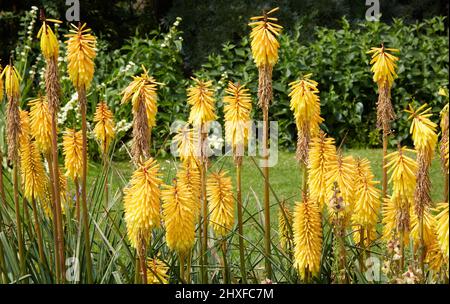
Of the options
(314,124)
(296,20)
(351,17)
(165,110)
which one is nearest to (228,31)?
(296,20)

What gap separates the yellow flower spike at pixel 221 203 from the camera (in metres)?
2.58

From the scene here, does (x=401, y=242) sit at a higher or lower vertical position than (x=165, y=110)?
lower

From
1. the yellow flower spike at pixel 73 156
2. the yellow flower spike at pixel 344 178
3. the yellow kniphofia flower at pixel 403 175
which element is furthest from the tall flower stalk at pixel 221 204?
the yellow kniphofia flower at pixel 403 175

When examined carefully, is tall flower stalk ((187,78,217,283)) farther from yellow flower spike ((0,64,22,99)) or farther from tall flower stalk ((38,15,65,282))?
yellow flower spike ((0,64,22,99))

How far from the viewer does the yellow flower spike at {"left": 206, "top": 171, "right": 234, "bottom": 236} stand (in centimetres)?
258

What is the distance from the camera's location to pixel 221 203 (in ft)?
8.45

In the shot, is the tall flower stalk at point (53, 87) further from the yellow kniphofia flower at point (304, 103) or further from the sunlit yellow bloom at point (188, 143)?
the yellow kniphofia flower at point (304, 103)

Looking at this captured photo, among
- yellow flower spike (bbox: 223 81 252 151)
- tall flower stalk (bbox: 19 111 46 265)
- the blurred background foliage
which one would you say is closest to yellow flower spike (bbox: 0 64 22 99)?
tall flower stalk (bbox: 19 111 46 265)

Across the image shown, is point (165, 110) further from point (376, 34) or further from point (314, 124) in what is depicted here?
point (314, 124)

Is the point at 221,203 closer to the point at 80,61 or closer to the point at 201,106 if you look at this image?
the point at 201,106

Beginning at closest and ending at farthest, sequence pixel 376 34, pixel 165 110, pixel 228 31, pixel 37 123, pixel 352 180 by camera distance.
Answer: pixel 352 180 < pixel 37 123 < pixel 165 110 < pixel 376 34 < pixel 228 31
